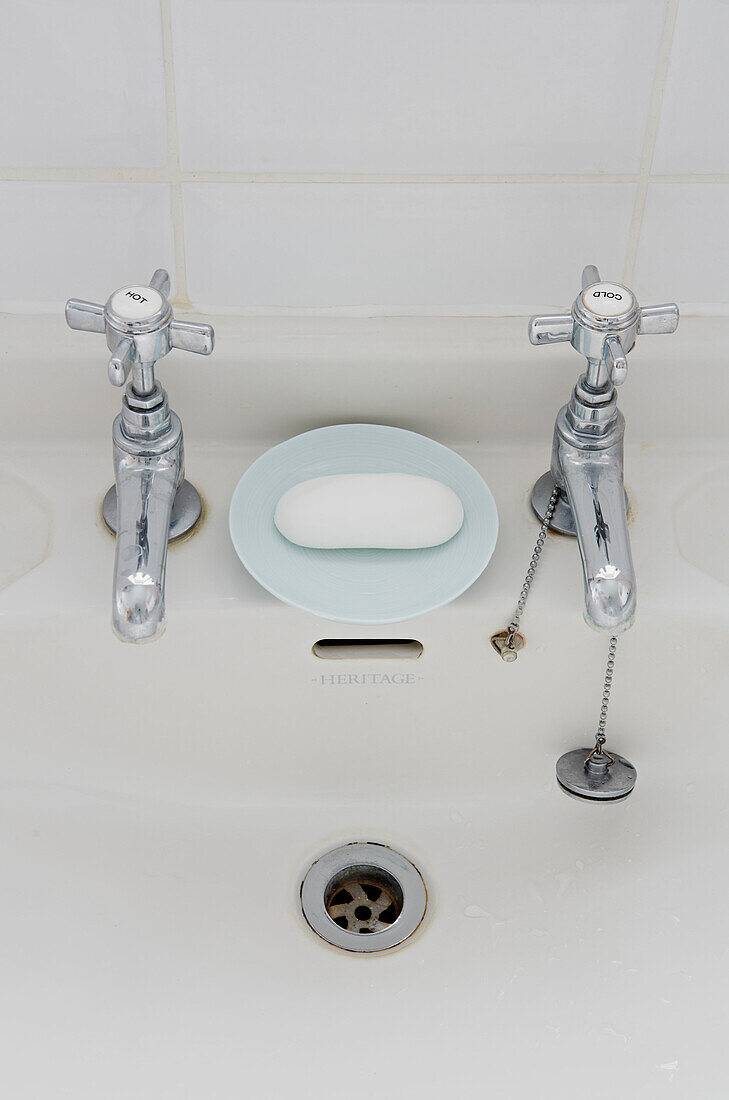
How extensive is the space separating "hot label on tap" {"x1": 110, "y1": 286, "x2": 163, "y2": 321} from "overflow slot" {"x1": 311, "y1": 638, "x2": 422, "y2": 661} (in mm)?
177

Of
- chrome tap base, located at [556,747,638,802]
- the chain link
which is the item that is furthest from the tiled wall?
chrome tap base, located at [556,747,638,802]

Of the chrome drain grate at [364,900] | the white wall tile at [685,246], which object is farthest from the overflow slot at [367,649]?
the white wall tile at [685,246]

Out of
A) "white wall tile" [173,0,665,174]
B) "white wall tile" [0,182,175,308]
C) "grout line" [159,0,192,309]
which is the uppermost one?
"white wall tile" [173,0,665,174]

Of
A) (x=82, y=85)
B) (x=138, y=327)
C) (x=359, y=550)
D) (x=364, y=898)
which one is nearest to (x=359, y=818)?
(x=364, y=898)

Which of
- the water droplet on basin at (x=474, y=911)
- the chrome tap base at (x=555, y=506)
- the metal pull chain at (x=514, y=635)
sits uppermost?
the chrome tap base at (x=555, y=506)

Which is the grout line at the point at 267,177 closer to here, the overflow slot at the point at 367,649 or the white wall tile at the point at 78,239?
the white wall tile at the point at 78,239

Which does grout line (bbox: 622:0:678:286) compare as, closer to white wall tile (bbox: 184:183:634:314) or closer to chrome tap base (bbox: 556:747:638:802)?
white wall tile (bbox: 184:183:634:314)

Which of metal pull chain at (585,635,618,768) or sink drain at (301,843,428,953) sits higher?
metal pull chain at (585,635,618,768)

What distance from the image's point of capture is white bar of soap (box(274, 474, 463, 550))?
52 cm

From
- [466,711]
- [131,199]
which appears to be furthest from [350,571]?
[131,199]

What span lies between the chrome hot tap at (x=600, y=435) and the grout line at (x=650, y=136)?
51 mm

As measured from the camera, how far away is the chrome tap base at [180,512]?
0.56 metres

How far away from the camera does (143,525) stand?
1.61 feet

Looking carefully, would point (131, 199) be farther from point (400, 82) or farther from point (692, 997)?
point (692, 997)
